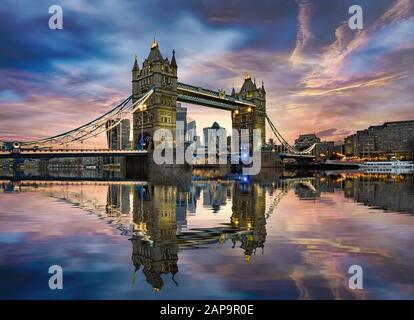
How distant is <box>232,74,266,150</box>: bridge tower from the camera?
116312 mm

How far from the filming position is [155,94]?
7325 cm

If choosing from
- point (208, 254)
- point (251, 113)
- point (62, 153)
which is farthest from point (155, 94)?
point (208, 254)

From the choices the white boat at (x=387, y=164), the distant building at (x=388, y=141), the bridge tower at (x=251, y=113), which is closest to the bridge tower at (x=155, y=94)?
the bridge tower at (x=251, y=113)

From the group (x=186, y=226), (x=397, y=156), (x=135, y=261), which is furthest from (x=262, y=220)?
(x=397, y=156)

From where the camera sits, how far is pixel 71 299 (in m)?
5.35

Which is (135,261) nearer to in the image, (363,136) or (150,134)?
(150,134)

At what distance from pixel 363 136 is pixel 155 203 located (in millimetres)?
191201

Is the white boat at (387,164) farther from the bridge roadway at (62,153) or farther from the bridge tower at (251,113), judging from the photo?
the bridge roadway at (62,153)

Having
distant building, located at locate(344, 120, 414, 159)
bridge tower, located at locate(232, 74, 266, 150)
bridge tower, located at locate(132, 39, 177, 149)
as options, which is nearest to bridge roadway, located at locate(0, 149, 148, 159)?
bridge tower, located at locate(132, 39, 177, 149)

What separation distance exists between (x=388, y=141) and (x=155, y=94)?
14398 cm

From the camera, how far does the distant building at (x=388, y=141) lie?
550 feet

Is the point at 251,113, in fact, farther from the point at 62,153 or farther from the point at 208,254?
the point at 208,254

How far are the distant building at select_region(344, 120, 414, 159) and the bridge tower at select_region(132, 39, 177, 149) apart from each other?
127 metres

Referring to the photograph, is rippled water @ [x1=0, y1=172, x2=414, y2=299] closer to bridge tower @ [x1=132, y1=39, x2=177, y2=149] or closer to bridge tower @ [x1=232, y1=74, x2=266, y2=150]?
bridge tower @ [x1=132, y1=39, x2=177, y2=149]
